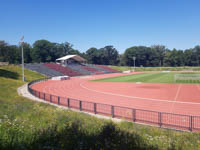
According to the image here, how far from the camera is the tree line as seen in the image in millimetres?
106750

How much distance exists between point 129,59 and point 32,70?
9581cm

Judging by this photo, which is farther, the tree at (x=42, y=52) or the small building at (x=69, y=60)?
the tree at (x=42, y=52)

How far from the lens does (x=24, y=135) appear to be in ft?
16.4

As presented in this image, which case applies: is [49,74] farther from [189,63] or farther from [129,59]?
[189,63]

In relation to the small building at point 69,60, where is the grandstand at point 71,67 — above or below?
below

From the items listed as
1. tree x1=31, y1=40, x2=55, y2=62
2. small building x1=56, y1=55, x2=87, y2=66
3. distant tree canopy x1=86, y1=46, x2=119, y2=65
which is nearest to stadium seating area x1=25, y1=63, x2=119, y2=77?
small building x1=56, y1=55, x2=87, y2=66

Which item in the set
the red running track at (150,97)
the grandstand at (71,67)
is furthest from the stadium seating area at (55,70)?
the red running track at (150,97)

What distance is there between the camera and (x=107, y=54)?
15038cm

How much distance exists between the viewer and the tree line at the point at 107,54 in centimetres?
10675

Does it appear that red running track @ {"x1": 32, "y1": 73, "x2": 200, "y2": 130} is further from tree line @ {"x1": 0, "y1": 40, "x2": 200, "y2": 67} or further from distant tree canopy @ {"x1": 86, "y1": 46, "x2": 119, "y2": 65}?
distant tree canopy @ {"x1": 86, "y1": 46, "x2": 119, "y2": 65}

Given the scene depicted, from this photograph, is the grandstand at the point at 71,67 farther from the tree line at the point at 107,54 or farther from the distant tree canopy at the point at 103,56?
the distant tree canopy at the point at 103,56

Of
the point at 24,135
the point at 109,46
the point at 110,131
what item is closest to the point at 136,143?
the point at 110,131

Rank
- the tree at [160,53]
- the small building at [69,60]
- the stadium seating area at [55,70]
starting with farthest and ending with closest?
the tree at [160,53] → the small building at [69,60] → the stadium seating area at [55,70]

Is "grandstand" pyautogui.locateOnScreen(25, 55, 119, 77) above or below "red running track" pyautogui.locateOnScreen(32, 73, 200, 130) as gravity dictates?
above
